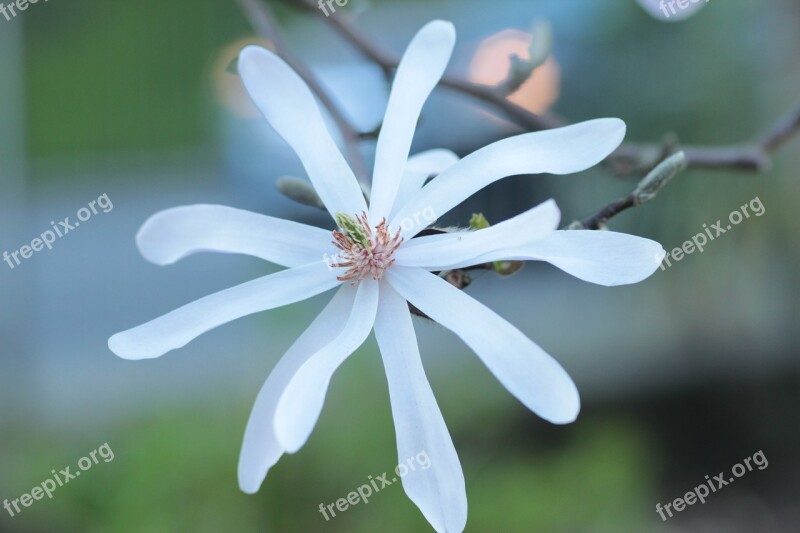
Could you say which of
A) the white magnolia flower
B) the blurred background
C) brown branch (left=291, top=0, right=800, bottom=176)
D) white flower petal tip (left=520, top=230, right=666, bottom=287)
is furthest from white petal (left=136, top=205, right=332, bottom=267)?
the blurred background

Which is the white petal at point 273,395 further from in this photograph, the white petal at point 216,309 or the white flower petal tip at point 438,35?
the white flower petal tip at point 438,35

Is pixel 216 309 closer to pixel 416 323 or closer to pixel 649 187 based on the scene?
pixel 649 187

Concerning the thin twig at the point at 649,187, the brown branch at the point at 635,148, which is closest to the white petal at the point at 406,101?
the thin twig at the point at 649,187

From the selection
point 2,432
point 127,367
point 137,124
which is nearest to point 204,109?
point 137,124

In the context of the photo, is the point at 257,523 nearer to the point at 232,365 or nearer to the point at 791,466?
the point at 232,365

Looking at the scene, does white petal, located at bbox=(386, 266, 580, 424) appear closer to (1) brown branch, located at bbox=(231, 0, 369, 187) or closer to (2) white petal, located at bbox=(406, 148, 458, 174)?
(2) white petal, located at bbox=(406, 148, 458, 174)

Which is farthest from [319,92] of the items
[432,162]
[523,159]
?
[523,159]
